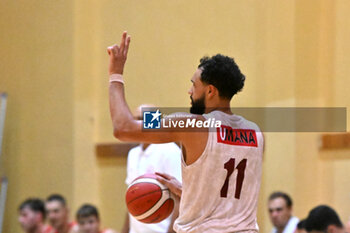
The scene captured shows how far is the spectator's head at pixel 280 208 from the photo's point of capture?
24.1 ft

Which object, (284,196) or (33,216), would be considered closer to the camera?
(284,196)

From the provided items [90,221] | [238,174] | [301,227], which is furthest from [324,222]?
[90,221]

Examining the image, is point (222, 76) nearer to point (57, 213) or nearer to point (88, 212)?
point (88, 212)

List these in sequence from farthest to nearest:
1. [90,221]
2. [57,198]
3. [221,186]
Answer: [57,198]
[90,221]
[221,186]

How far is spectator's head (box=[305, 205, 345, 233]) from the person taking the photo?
245 inches

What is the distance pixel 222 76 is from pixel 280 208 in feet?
11.7

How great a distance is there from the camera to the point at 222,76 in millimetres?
4074

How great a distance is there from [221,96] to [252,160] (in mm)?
408

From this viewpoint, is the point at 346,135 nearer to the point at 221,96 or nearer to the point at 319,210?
the point at 319,210

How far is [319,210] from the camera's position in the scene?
20.6 feet

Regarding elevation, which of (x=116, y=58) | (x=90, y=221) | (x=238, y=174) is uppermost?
(x=116, y=58)

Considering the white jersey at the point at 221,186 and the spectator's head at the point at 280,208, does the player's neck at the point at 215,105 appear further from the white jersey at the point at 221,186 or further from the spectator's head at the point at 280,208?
the spectator's head at the point at 280,208

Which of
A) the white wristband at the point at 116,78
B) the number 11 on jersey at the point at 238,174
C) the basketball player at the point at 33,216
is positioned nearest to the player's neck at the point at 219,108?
the number 11 on jersey at the point at 238,174

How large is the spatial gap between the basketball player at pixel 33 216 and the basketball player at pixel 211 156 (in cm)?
536
